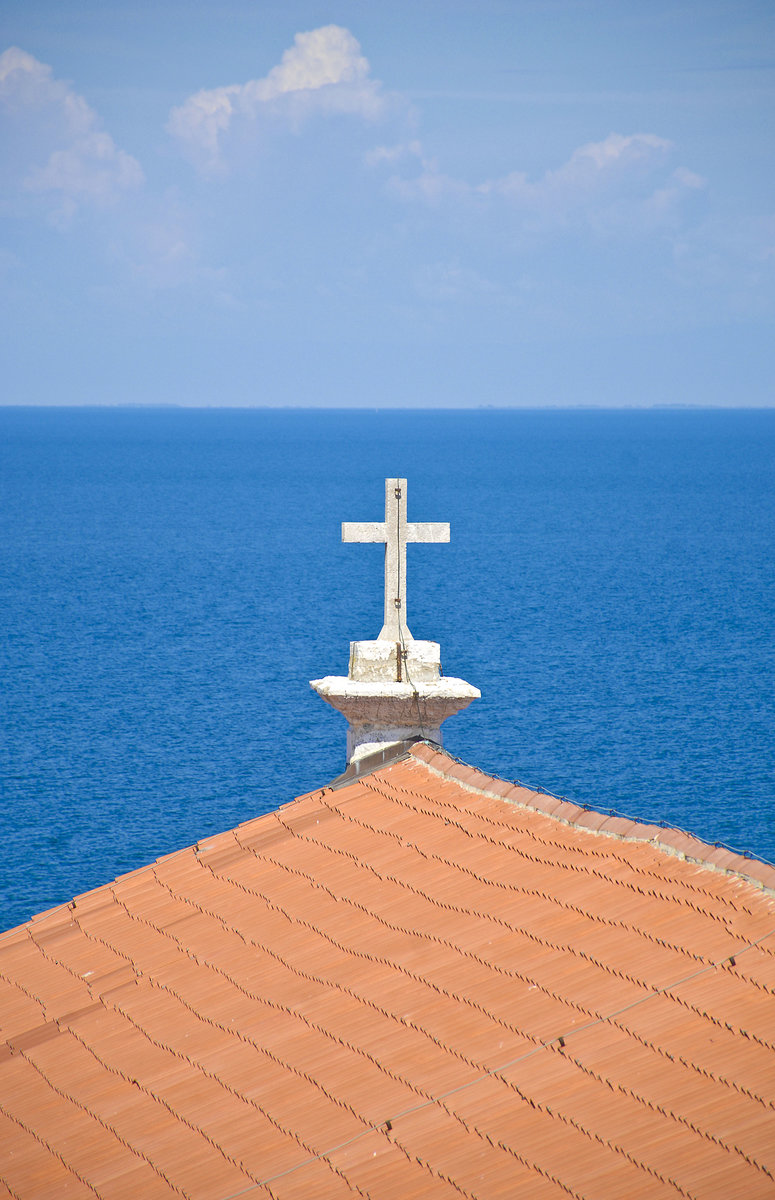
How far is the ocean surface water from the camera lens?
4216cm

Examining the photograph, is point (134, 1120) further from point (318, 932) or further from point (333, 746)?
point (333, 746)

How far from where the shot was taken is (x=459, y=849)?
9188mm

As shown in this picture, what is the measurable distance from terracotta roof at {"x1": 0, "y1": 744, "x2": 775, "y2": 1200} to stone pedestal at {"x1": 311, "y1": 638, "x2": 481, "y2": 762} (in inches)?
24.7

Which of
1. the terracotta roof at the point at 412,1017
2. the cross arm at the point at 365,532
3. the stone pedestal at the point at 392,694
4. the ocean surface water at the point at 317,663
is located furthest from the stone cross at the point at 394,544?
the ocean surface water at the point at 317,663

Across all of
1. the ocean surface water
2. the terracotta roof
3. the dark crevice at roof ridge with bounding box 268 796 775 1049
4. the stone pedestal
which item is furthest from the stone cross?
the ocean surface water

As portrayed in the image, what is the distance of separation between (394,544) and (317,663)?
168 feet

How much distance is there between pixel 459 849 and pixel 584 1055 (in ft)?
7.76

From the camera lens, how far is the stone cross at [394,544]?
36.0ft

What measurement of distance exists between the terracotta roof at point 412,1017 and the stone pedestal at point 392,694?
2.06ft

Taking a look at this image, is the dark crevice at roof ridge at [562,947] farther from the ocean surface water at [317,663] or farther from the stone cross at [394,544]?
the ocean surface water at [317,663]

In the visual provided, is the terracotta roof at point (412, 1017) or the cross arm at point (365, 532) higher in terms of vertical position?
the cross arm at point (365, 532)

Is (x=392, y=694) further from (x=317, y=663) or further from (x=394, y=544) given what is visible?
(x=317, y=663)

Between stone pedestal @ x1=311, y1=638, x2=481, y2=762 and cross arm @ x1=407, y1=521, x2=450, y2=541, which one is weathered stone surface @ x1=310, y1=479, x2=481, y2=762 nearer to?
stone pedestal @ x1=311, y1=638, x2=481, y2=762

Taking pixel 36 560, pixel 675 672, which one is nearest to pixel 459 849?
pixel 675 672
